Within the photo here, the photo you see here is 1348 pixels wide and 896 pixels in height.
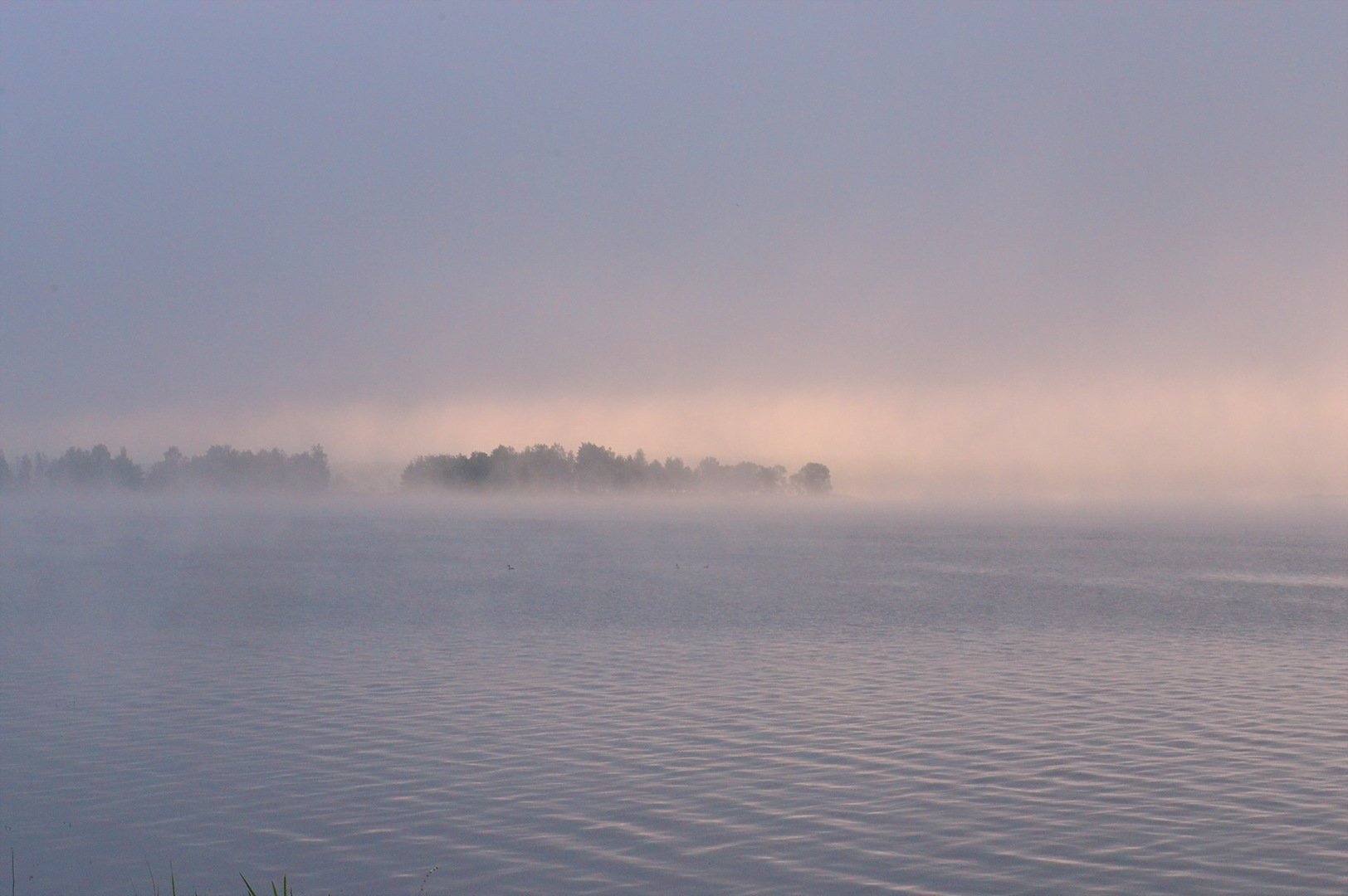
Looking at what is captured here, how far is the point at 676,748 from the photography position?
26641 millimetres

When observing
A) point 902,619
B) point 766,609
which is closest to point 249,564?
point 766,609

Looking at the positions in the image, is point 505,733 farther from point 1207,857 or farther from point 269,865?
point 1207,857

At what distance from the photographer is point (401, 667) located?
40.0 m

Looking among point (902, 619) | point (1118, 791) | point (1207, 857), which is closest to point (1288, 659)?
point (902, 619)

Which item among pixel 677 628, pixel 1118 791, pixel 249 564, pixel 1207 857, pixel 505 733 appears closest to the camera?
pixel 1207 857

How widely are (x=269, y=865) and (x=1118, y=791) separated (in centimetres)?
1565

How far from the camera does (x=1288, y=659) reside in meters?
41.5

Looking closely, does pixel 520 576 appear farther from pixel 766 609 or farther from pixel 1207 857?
pixel 1207 857

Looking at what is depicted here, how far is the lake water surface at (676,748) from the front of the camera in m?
18.6

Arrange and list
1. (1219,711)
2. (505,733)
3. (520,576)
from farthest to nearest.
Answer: (520,576), (1219,711), (505,733)

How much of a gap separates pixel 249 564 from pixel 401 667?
70.9 metres

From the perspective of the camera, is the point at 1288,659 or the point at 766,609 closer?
the point at 1288,659

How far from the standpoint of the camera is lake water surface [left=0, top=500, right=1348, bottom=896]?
1864cm

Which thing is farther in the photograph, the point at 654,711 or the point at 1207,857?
the point at 654,711
